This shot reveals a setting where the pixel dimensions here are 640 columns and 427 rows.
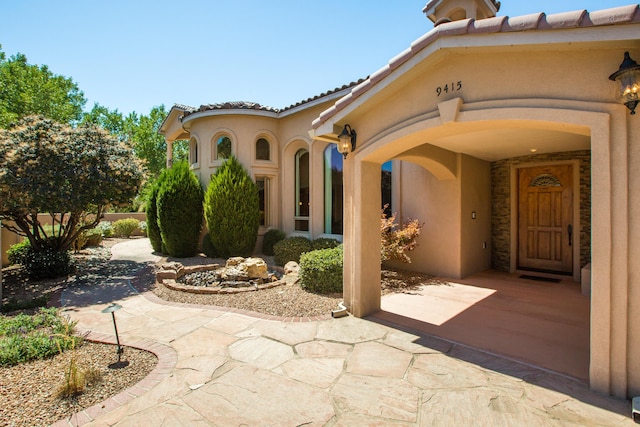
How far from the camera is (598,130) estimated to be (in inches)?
124

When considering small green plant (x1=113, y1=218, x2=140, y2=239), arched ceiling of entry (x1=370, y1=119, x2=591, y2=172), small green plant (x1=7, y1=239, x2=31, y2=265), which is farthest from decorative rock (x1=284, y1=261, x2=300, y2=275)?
small green plant (x1=113, y1=218, x2=140, y2=239)

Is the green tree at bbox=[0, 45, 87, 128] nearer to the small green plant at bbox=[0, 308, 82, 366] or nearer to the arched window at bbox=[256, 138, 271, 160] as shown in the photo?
the arched window at bbox=[256, 138, 271, 160]

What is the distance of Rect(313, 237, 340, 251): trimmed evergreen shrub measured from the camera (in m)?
9.98

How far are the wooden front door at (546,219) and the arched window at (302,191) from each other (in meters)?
7.27

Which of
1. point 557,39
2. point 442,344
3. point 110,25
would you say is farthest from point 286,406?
point 110,25

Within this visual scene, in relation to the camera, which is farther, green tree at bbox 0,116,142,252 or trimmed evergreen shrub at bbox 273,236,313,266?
trimmed evergreen shrub at bbox 273,236,313,266

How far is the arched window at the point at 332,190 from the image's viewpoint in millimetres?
11102

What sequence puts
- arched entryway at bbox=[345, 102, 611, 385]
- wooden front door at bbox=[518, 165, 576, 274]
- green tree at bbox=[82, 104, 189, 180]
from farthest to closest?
green tree at bbox=[82, 104, 189, 180]
wooden front door at bbox=[518, 165, 576, 274]
arched entryway at bbox=[345, 102, 611, 385]

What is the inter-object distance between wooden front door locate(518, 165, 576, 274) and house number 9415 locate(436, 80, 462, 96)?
6466mm

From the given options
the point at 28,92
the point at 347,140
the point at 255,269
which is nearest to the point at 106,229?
the point at 255,269

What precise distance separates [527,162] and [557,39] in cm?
675

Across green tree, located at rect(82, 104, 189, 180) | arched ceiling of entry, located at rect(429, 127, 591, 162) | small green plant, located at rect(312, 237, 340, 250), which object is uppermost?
green tree, located at rect(82, 104, 189, 180)

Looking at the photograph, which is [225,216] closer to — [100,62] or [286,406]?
[286,406]

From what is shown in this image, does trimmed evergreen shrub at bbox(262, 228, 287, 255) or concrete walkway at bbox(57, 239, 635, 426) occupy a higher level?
trimmed evergreen shrub at bbox(262, 228, 287, 255)
